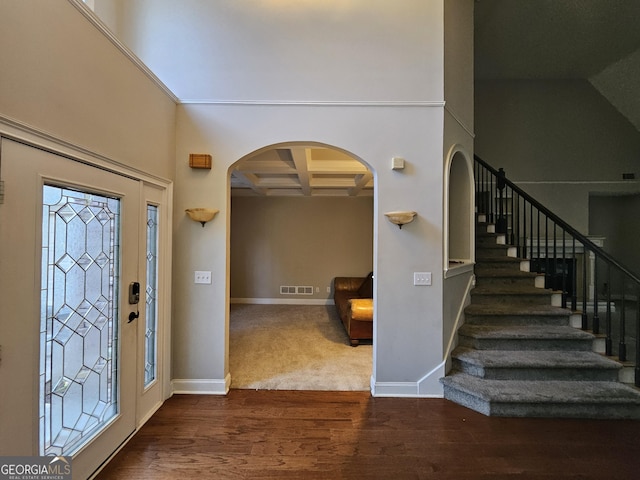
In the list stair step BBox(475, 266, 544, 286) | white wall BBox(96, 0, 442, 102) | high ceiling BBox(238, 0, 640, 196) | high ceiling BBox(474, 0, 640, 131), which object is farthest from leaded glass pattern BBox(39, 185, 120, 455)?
high ceiling BBox(474, 0, 640, 131)

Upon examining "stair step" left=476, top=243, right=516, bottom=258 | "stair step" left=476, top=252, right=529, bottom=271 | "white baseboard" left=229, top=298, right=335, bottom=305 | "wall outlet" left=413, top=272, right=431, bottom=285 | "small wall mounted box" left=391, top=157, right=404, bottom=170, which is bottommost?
"white baseboard" left=229, top=298, right=335, bottom=305

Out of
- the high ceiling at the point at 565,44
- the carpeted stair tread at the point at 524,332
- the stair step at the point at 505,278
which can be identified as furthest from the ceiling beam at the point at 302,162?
the high ceiling at the point at 565,44

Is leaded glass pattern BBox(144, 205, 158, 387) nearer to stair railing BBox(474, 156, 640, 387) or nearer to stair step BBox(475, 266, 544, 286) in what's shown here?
stair step BBox(475, 266, 544, 286)

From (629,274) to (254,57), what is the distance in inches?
159

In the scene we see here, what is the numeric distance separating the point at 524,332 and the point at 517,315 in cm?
22

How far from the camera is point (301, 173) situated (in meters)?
4.88

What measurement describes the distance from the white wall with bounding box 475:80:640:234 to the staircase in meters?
2.60

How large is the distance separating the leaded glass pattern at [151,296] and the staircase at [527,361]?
2.71m

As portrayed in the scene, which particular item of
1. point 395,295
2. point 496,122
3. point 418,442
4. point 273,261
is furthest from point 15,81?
point 496,122

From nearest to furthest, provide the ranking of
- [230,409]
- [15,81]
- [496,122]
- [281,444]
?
[15,81], [281,444], [230,409], [496,122]

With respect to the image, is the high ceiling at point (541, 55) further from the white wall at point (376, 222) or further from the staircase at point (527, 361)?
the staircase at point (527, 361)

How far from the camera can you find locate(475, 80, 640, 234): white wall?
534 cm

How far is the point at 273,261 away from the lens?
23.1 feet

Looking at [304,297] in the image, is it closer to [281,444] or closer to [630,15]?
[281,444]
